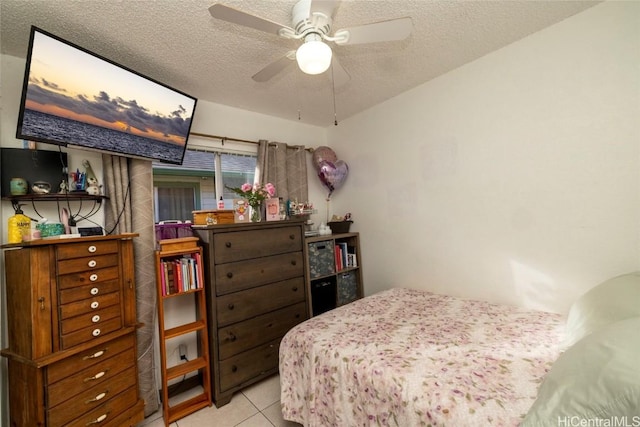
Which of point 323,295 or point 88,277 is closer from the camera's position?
point 88,277

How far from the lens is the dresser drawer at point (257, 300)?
2004 millimetres

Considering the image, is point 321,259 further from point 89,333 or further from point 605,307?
point 605,307

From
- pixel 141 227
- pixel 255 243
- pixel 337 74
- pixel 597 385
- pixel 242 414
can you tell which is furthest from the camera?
pixel 255 243

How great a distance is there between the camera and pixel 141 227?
1.99m

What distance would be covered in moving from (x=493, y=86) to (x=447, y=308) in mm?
1789

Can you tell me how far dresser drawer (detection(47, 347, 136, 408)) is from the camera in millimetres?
1322

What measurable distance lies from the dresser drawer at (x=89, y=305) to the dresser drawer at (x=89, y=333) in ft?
0.32

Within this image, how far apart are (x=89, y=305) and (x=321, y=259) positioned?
1838 mm

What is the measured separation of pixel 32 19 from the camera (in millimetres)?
1409

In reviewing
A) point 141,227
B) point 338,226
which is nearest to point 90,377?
point 141,227

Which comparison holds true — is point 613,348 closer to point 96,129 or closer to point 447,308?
point 447,308

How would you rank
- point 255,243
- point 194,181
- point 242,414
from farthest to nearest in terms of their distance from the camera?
1. point 194,181
2. point 255,243
3. point 242,414

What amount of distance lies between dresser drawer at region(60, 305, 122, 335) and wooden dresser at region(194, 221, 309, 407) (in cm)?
59

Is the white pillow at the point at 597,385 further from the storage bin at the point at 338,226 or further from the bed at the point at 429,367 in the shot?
the storage bin at the point at 338,226
